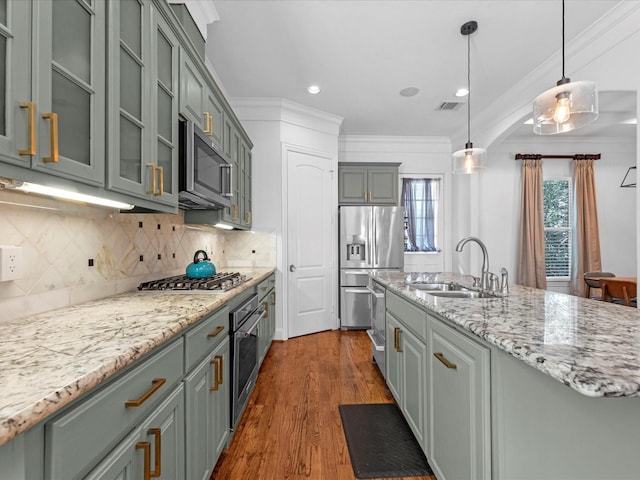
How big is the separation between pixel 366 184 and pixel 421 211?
1.21 meters

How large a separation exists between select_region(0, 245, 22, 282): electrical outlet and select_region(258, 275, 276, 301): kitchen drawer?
1.74m

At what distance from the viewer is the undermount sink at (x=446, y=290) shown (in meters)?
2.07

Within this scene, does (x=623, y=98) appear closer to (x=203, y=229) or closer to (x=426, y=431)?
(x=426, y=431)

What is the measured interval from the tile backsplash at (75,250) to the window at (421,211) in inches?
154

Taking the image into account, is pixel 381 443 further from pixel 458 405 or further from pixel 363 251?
pixel 363 251

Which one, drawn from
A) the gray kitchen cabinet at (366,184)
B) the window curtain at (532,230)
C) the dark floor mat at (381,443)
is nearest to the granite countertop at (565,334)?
the dark floor mat at (381,443)

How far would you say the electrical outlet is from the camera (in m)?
1.09

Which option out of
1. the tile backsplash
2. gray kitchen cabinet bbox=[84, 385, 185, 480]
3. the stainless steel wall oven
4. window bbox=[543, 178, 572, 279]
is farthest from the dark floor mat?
→ window bbox=[543, 178, 572, 279]

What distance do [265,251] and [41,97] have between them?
3.17 m

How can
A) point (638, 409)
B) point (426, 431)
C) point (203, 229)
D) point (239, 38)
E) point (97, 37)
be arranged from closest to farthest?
point (638, 409), point (97, 37), point (426, 431), point (239, 38), point (203, 229)

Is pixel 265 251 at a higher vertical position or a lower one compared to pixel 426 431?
higher

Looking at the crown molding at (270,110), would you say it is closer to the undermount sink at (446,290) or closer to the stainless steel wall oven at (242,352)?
the stainless steel wall oven at (242,352)

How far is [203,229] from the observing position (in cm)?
320

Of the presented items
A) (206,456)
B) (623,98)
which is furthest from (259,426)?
(623,98)
